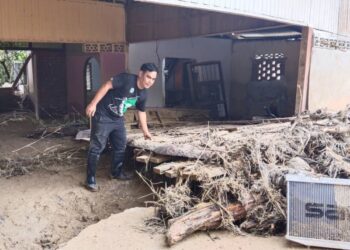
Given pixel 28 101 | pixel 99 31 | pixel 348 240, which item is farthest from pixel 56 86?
pixel 348 240

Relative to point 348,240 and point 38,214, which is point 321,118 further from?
point 38,214

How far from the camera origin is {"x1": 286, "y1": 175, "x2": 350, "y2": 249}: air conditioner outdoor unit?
3773mm

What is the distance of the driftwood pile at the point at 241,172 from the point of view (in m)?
4.12

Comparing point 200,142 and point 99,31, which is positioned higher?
point 99,31

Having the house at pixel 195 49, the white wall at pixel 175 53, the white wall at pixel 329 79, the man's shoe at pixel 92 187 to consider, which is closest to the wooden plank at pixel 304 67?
the house at pixel 195 49

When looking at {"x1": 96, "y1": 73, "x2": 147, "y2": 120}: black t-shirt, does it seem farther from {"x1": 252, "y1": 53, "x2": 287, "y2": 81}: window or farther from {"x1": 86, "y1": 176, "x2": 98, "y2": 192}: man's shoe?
{"x1": 252, "y1": 53, "x2": 287, "y2": 81}: window

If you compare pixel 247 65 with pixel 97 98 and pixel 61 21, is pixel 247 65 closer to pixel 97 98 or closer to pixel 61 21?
pixel 61 21

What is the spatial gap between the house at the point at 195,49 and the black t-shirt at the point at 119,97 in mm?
1294

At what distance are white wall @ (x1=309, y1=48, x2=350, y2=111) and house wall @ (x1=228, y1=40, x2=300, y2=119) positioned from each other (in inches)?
67.3

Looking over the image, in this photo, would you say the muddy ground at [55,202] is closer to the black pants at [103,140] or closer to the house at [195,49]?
the black pants at [103,140]

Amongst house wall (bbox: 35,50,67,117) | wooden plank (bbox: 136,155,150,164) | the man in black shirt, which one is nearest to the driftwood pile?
wooden plank (bbox: 136,155,150,164)

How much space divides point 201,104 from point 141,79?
5742 millimetres

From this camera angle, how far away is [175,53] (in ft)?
34.4

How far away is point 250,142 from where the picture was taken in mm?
4961
